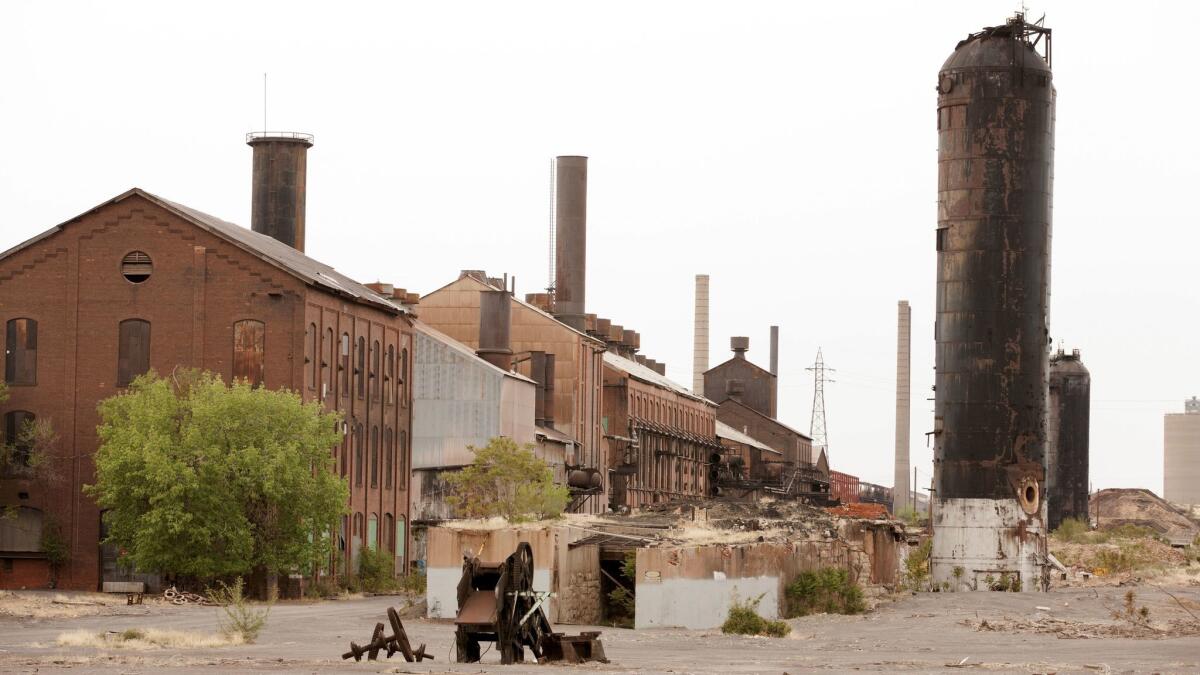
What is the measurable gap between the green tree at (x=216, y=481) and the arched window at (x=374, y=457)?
9070 mm

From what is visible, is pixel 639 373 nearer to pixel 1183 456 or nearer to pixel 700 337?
pixel 700 337

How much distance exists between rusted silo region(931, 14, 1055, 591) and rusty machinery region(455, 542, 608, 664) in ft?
78.8

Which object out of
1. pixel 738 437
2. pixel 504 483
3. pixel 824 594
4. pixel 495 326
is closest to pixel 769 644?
pixel 824 594

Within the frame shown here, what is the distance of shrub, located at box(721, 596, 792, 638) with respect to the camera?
3522cm

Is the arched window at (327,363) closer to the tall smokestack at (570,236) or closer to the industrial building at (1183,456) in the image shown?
the tall smokestack at (570,236)

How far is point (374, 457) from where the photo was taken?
59.0 m

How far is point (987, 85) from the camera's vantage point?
1945 inches

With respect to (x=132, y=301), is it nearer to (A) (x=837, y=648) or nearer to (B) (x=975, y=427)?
(B) (x=975, y=427)

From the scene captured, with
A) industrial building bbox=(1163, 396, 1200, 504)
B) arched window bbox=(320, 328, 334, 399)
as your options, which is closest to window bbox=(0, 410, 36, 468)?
arched window bbox=(320, 328, 334, 399)

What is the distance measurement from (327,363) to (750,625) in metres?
22.3

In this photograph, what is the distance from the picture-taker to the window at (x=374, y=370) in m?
59.3

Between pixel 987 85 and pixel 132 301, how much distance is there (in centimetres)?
2349

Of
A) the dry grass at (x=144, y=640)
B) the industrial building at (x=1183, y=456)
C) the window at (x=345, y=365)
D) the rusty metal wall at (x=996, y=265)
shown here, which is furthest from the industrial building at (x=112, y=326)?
the industrial building at (x=1183, y=456)

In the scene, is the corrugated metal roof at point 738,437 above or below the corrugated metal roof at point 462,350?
below
